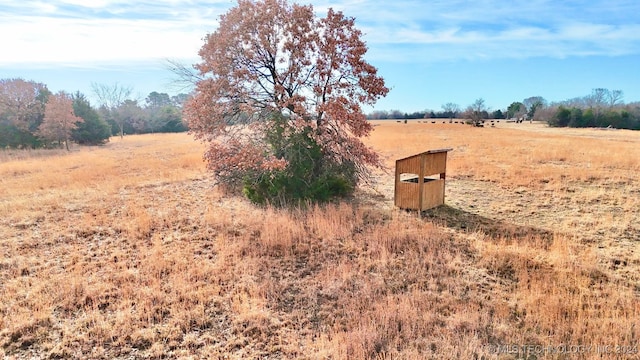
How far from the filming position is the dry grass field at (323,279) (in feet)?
11.5

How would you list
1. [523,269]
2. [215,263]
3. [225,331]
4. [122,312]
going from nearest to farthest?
1. [225,331]
2. [122,312]
3. [523,269]
4. [215,263]

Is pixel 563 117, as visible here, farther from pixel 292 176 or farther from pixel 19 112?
pixel 19 112

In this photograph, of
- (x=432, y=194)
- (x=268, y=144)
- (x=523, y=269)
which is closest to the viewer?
(x=523, y=269)

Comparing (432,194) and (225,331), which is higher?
(432,194)

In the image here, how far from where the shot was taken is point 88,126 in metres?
35.0

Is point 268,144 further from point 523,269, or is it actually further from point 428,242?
point 523,269

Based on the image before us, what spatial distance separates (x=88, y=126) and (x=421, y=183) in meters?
37.6

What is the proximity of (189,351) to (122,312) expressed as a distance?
3.99 feet

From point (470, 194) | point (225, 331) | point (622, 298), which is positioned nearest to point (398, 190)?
point (470, 194)

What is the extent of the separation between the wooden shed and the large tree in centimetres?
123

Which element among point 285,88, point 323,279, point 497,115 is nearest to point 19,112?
point 285,88

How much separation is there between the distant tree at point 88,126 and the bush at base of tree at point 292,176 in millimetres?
33300

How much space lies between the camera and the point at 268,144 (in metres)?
8.91

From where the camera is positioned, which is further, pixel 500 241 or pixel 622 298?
pixel 500 241
